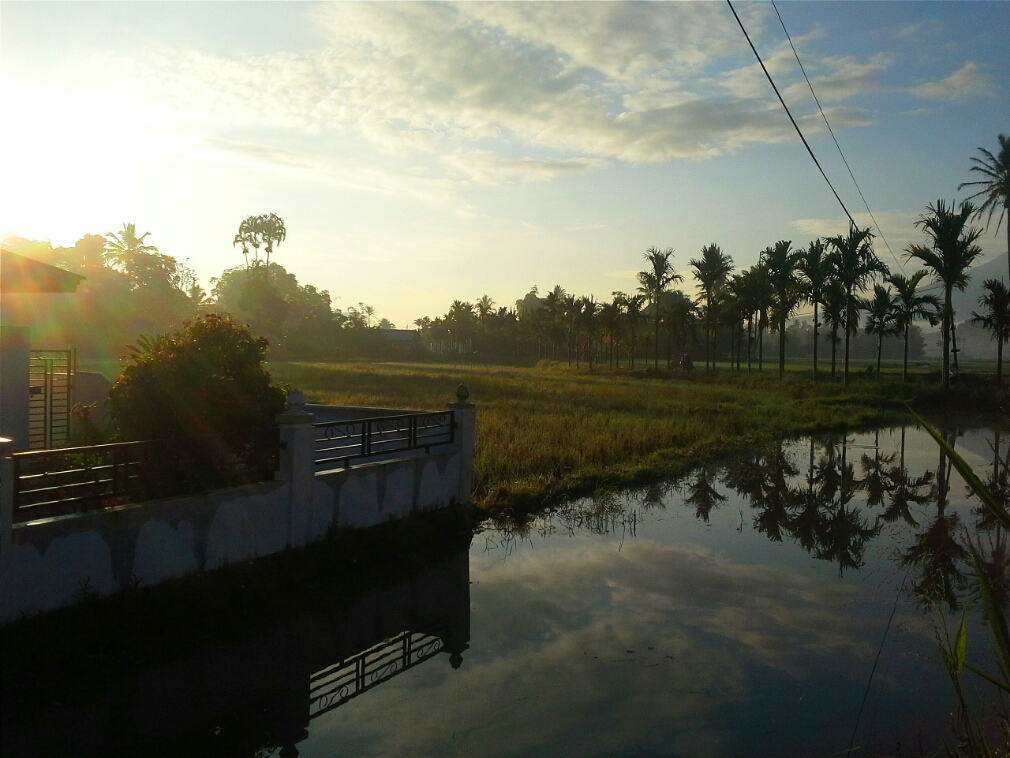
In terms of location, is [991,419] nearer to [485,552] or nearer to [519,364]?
[485,552]

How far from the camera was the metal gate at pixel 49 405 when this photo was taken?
11.9 m

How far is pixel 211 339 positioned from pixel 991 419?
3543cm

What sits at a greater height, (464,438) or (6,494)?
(6,494)

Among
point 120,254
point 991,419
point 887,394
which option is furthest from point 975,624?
point 120,254

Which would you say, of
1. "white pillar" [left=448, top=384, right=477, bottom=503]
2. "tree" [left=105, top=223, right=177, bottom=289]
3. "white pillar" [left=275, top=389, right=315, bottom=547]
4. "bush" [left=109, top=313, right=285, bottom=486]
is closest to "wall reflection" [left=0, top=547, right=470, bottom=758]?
"white pillar" [left=275, top=389, right=315, bottom=547]

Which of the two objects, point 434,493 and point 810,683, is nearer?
point 810,683

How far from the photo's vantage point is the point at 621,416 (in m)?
27.9

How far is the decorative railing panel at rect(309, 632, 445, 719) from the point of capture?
20.9ft

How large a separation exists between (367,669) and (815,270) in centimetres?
4389

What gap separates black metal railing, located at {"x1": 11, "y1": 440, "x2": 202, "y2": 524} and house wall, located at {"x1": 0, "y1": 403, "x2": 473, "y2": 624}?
0.37 metres

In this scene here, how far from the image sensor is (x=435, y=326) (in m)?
110

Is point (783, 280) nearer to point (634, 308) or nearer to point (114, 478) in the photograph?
point (634, 308)

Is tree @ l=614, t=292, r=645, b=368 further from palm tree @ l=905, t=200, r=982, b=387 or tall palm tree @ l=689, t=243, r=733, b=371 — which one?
palm tree @ l=905, t=200, r=982, b=387

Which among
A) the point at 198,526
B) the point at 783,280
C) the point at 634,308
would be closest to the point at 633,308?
the point at 634,308
